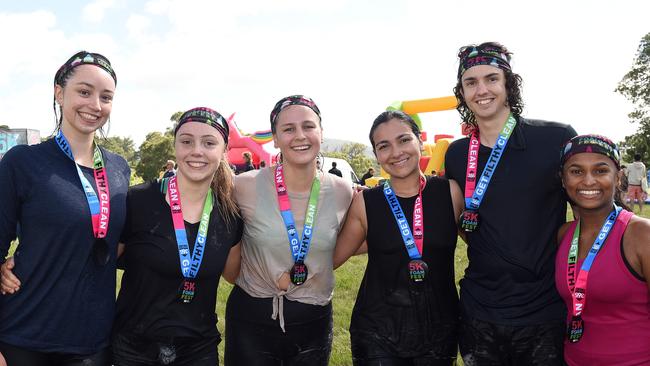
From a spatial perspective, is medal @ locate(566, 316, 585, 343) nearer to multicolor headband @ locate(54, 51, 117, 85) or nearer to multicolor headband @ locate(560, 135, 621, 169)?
multicolor headband @ locate(560, 135, 621, 169)

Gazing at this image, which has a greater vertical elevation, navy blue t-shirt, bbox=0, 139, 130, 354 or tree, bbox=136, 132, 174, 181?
tree, bbox=136, 132, 174, 181

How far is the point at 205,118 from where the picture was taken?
2969 millimetres

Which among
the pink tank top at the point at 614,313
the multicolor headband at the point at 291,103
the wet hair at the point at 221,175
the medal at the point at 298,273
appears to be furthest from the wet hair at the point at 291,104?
the pink tank top at the point at 614,313

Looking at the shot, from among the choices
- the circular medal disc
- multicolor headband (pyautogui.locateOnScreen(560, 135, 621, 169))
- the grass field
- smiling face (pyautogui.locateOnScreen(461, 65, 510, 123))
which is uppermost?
smiling face (pyautogui.locateOnScreen(461, 65, 510, 123))

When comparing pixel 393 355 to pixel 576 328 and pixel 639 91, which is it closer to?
pixel 576 328

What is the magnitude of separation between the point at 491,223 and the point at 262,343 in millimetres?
1626

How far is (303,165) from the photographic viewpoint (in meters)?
3.13

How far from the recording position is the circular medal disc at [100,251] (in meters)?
2.52

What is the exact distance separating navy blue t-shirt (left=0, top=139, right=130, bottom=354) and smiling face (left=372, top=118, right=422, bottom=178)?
6.04 feet

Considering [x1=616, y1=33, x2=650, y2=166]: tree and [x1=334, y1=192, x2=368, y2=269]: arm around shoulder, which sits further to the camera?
[x1=616, y1=33, x2=650, y2=166]: tree

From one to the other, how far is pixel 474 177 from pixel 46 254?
8.16 feet

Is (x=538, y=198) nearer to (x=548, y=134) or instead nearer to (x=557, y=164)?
(x=557, y=164)

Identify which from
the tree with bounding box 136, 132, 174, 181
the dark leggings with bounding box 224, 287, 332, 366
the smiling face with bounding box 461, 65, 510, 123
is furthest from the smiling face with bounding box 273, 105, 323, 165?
the tree with bounding box 136, 132, 174, 181

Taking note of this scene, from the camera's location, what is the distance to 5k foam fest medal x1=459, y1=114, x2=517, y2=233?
9.23 ft
